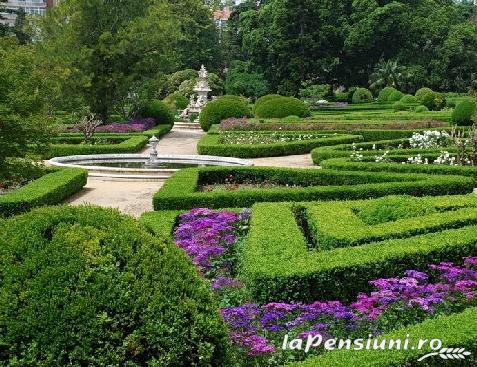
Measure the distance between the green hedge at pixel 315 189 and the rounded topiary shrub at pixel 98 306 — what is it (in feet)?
20.6

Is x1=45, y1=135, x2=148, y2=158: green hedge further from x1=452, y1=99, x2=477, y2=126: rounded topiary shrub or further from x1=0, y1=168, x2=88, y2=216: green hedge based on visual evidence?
x1=452, y1=99, x2=477, y2=126: rounded topiary shrub

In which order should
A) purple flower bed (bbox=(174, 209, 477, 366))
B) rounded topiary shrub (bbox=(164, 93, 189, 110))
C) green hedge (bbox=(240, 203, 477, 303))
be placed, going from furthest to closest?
rounded topiary shrub (bbox=(164, 93, 189, 110))
green hedge (bbox=(240, 203, 477, 303))
purple flower bed (bbox=(174, 209, 477, 366))

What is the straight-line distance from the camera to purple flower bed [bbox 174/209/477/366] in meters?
4.61

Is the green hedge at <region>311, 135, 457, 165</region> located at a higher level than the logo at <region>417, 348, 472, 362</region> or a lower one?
higher

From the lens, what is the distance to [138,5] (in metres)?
28.5

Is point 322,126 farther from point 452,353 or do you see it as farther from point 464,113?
point 452,353

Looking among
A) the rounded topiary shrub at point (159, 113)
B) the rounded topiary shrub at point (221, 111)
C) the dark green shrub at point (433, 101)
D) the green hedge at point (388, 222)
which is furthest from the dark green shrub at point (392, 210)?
the dark green shrub at point (433, 101)

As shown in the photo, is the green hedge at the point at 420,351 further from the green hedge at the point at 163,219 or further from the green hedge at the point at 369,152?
the green hedge at the point at 369,152

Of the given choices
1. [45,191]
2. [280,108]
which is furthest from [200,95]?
[45,191]

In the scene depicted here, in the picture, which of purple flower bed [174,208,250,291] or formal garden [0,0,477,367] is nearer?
formal garden [0,0,477,367]

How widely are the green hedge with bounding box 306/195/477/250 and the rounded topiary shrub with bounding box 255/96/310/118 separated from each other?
21.5 m

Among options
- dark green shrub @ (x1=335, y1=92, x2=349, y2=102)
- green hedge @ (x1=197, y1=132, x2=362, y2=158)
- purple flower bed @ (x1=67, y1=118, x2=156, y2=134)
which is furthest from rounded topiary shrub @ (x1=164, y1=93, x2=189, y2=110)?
green hedge @ (x1=197, y1=132, x2=362, y2=158)

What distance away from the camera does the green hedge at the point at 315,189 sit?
1003cm

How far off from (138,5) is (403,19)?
1023 inches
